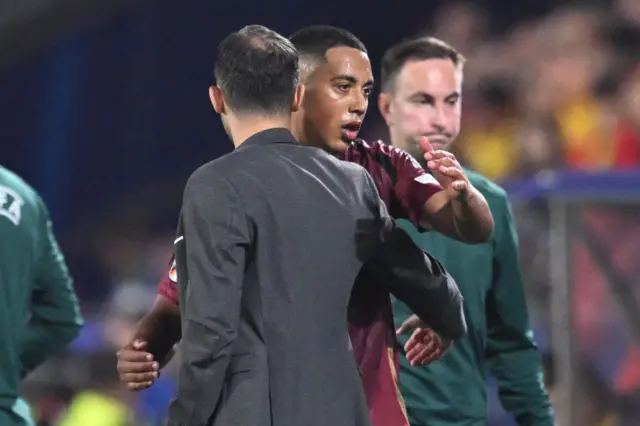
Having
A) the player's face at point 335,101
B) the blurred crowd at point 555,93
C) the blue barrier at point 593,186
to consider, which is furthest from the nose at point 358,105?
the blurred crowd at point 555,93

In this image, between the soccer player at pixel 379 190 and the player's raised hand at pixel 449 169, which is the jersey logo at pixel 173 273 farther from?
the player's raised hand at pixel 449 169

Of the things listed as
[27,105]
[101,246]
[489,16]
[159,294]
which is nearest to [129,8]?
[27,105]

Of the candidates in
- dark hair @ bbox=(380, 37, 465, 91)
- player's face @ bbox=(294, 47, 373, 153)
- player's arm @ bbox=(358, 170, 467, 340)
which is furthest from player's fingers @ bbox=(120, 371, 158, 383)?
dark hair @ bbox=(380, 37, 465, 91)

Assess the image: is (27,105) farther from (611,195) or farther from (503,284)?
(503,284)

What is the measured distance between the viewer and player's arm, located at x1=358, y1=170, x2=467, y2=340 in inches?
87.6

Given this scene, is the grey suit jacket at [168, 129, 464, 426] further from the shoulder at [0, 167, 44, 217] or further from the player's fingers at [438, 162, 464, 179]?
the shoulder at [0, 167, 44, 217]

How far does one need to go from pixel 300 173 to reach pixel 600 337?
2512 millimetres

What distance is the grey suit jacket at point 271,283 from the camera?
2014 mm

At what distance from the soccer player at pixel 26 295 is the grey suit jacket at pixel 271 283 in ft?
3.54

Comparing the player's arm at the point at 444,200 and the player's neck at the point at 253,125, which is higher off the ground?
the player's neck at the point at 253,125

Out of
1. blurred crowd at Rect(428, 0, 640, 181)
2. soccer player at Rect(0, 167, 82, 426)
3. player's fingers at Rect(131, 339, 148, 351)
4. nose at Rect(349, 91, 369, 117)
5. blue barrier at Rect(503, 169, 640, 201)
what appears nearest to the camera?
player's fingers at Rect(131, 339, 148, 351)

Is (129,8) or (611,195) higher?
(129,8)

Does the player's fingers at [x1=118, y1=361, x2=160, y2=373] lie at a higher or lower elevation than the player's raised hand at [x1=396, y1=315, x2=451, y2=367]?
lower

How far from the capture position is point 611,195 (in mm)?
4371
